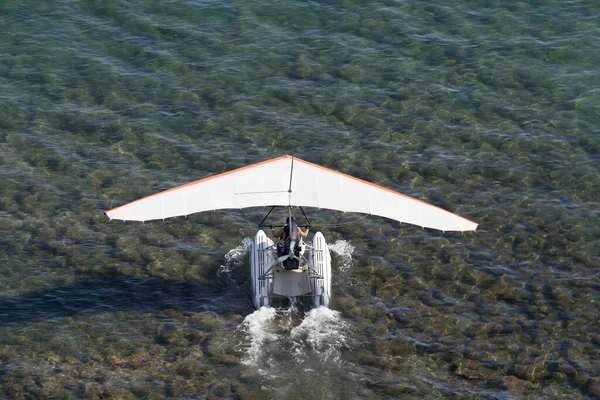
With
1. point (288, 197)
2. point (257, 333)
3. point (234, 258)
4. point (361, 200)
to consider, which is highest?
point (288, 197)

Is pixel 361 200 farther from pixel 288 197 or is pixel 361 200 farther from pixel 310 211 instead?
→ pixel 310 211

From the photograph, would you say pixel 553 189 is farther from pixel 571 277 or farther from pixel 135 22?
pixel 135 22

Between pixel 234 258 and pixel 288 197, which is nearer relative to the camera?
pixel 288 197

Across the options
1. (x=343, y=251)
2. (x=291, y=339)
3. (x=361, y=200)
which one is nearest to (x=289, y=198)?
(x=361, y=200)

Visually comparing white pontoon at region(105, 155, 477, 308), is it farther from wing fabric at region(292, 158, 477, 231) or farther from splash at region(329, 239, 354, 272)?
splash at region(329, 239, 354, 272)

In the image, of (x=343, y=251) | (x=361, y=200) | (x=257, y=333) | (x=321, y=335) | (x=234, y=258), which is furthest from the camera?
(x=343, y=251)

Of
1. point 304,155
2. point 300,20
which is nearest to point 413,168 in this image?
point 304,155

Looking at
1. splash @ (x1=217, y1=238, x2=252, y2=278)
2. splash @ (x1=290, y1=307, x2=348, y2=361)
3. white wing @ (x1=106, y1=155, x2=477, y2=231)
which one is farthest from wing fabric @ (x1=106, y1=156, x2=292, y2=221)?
splash @ (x1=217, y1=238, x2=252, y2=278)

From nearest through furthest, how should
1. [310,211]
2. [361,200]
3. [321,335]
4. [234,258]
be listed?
[361,200], [321,335], [234,258], [310,211]
